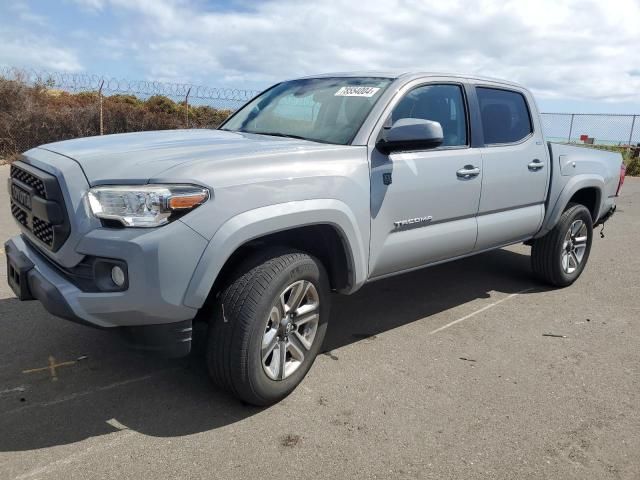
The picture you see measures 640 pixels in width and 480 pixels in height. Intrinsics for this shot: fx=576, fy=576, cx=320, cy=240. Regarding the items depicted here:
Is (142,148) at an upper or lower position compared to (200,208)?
upper

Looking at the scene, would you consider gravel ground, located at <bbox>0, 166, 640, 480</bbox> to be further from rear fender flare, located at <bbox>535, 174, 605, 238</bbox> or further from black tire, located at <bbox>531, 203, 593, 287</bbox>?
rear fender flare, located at <bbox>535, 174, 605, 238</bbox>

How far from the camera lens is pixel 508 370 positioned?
3799 mm

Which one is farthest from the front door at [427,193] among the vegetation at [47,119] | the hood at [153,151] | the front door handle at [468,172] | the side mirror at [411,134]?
the vegetation at [47,119]

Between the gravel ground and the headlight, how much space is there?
1.11 m

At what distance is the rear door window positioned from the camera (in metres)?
4.66

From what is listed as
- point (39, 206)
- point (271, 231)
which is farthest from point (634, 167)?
point (39, 206)

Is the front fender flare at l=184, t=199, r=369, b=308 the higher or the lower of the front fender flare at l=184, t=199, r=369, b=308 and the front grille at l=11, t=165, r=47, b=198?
the lower

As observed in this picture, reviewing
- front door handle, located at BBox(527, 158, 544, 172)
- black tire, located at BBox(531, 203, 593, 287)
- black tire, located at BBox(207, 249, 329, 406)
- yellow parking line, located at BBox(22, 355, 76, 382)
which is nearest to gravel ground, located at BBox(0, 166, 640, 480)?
yellow parking line, located at BBox(22, 355, 76, 382)

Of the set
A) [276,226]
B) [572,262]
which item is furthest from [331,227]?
[572,262]

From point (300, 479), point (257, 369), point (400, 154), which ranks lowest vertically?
point (300, 479)

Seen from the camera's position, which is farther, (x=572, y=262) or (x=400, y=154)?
(x=572, y=262)

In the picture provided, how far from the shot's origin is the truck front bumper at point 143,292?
2641 millimetres

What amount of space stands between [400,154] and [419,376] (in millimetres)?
1429

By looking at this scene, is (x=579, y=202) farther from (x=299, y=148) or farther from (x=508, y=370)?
(x=299, y=148)
